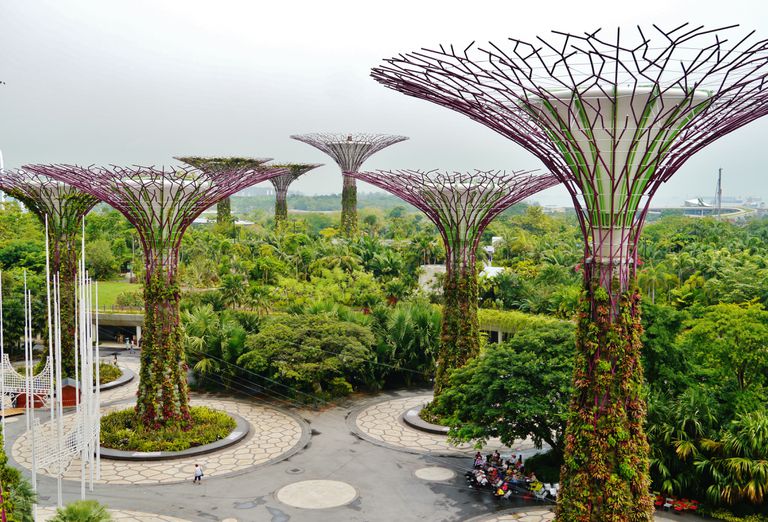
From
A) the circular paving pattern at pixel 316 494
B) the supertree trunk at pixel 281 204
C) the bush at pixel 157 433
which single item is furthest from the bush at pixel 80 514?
the supertree trunk at pixel 281 204

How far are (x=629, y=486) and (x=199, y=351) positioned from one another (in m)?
16.4

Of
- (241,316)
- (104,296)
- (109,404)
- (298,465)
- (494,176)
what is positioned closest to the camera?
(298,465)

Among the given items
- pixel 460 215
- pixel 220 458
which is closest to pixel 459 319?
pixel 460 215

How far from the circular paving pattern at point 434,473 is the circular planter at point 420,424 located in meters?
2.69

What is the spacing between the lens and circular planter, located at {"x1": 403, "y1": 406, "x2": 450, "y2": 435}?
19.5 meters

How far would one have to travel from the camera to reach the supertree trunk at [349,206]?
50219 mm

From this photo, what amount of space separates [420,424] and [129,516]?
330 inches

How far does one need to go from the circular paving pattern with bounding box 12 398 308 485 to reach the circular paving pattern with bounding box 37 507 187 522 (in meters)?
1.51

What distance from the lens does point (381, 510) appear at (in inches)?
574

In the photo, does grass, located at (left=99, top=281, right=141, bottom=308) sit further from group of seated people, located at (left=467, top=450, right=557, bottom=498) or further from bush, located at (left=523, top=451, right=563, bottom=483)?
bush, located at (left=523, top=451, right=563, bottom=483)

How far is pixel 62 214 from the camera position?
22.4 m

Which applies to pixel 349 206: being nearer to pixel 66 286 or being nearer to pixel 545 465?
pixel 66 286

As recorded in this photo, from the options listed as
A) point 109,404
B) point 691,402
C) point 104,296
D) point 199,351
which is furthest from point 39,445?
point 104,296

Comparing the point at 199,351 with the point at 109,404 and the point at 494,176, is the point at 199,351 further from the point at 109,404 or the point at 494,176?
the point at 494,176
